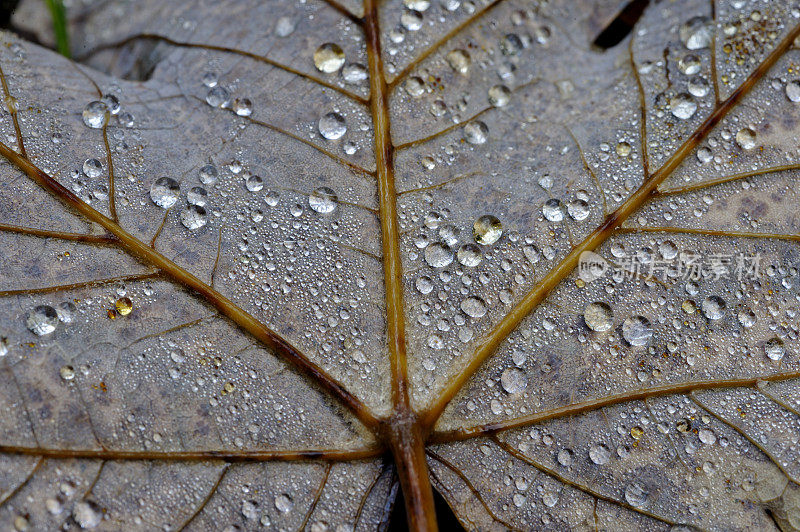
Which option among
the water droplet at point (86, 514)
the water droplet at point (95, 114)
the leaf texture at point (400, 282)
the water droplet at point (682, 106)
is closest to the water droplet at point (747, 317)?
the leaf texture at point (400, 282)

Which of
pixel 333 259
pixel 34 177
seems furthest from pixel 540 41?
pixel 34 177

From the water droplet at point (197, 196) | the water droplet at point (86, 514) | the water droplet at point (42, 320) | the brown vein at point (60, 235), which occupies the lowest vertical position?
the water droplet at point (86, 514)

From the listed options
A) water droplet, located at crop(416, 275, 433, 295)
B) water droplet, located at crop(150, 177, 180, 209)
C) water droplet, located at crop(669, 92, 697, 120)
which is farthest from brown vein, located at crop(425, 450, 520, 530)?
water droplet, located at crop(669, 92, 697, 120)

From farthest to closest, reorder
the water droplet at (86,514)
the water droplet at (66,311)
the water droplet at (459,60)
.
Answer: the water droplet at (459,60) → the water droplet at (66,311) → the water droplet at (86,514)

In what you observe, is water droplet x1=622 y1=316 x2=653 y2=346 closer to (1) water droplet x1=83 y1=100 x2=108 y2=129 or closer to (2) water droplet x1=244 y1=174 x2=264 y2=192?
(2) water droplet x1=244 y1=174 x2=264 y2=192

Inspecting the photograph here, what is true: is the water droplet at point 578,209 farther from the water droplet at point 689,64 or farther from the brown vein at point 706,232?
the water droplet at point 689,64

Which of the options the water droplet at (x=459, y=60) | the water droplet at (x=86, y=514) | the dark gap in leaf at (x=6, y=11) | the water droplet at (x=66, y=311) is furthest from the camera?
the dark gap in leaf at (x=6, y=11)

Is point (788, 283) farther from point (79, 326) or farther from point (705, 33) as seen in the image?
point (79, 326)
